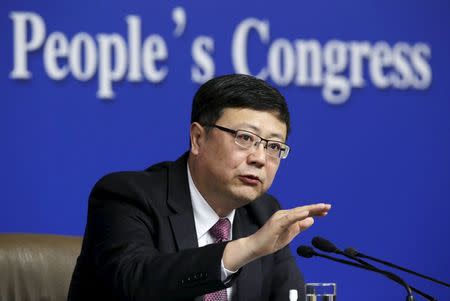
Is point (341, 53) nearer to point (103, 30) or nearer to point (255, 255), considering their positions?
point (103, 30)

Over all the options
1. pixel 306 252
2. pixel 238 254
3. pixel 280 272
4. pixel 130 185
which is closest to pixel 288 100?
pixel 280 272

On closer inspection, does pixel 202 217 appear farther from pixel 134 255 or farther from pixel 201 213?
pixel 134 255

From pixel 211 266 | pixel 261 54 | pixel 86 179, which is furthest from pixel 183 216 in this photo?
pixel 261 54

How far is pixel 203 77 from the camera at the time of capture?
13.4 feet

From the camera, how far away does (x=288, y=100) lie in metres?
4.23

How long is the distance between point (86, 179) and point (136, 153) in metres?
0.25

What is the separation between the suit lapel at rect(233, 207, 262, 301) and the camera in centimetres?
262

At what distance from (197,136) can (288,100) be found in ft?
5.23

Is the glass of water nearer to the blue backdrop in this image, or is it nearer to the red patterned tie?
the red patterned tie

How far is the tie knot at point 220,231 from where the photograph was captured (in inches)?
105

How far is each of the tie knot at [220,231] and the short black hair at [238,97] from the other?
0.96 ft

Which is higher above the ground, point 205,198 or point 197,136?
point 197,136

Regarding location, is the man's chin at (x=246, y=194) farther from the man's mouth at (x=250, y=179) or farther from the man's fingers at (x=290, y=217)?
the man's fingers at (x=290, y=217)

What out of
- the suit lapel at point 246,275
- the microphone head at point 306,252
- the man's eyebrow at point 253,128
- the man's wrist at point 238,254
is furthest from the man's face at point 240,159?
the man's wrist at point 238,254
